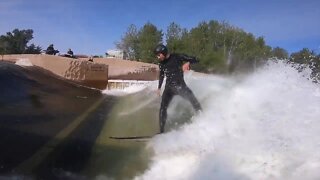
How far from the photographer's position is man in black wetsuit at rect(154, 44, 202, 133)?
28.4 ft

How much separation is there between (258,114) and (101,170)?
9.83ft

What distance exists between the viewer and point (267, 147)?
6.11 metres

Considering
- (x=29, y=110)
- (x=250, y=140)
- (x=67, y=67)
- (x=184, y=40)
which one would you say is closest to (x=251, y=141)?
(x=250, y=140)

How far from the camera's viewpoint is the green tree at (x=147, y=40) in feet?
202

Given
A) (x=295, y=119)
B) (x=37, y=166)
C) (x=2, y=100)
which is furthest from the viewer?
(x=2, y=100)

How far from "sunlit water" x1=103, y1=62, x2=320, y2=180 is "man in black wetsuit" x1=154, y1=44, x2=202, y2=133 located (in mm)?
492

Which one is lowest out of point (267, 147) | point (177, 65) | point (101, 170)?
point (101, 170)

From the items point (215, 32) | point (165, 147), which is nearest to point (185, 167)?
point (165, 147)

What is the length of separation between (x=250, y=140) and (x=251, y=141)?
5 centimetres

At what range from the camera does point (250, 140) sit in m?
6.50

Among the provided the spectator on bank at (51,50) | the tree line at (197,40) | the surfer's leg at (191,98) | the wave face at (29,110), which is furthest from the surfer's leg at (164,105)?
the tree line at (197,40)

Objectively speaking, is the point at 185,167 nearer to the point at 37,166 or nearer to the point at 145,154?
the point at 145,154

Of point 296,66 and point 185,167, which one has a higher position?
point 296,66

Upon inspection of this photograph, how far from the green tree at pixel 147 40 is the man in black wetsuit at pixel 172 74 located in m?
51.6
